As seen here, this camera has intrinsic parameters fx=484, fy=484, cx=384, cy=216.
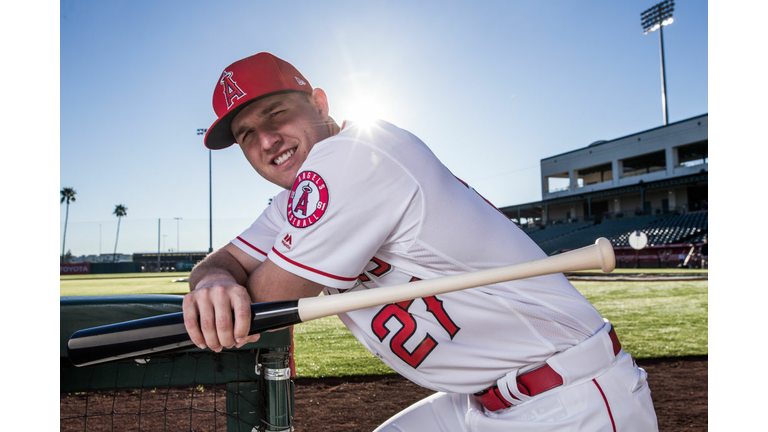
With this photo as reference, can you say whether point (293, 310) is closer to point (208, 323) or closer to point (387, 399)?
point (208, 323)

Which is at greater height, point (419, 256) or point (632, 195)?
point (632, 195)

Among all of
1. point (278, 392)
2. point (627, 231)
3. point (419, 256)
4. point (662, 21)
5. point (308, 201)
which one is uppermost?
point (662, 21)

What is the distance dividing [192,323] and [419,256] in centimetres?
48

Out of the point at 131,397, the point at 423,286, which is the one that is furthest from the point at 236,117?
the point at 131,397

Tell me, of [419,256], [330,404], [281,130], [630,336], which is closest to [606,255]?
[419,256]

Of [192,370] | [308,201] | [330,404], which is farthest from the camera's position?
[330,404]

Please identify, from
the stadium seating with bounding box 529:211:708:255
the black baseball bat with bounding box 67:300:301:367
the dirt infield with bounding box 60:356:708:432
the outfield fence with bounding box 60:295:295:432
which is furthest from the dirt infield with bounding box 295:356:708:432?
the stadium seating with bounding box 529:211:708:255

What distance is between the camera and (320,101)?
151cm

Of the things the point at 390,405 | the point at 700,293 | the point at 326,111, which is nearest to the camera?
the point at 326,111

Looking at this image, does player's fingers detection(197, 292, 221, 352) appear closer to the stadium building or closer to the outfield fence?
the outfield fence

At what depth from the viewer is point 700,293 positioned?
9.80m

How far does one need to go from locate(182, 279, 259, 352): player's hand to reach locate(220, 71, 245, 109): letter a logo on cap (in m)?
0.66

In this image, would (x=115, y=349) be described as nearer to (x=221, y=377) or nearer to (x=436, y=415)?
(x=221, y=377)

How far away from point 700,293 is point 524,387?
10.6 meters
